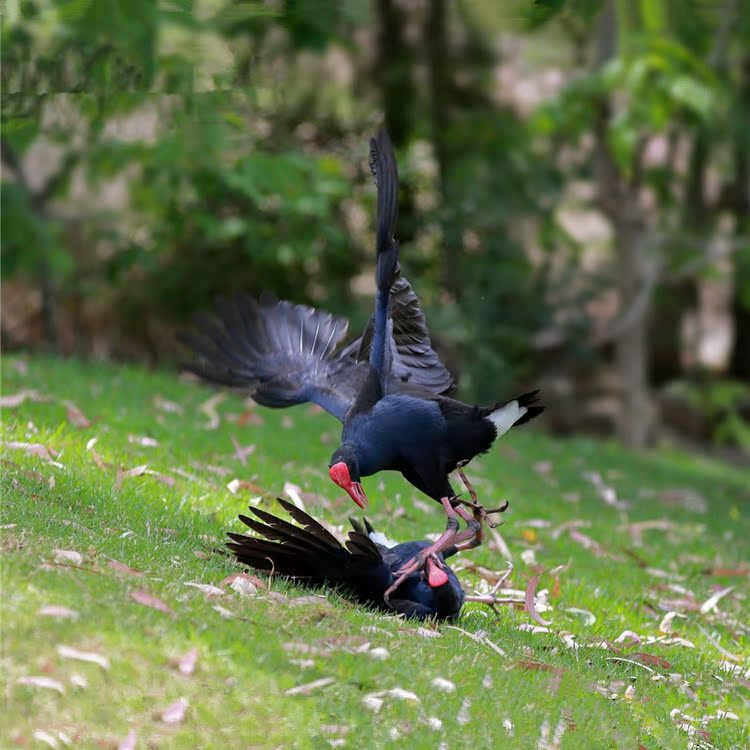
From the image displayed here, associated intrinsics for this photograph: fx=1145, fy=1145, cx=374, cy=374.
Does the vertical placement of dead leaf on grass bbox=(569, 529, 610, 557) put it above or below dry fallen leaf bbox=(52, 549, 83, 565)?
below

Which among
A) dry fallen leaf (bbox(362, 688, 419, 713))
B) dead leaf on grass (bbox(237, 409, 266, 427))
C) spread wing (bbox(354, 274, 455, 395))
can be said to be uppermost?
spread wing (bbox(354, 274, 455, 395))

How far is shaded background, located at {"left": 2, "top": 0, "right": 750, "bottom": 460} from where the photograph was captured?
36.3 ft

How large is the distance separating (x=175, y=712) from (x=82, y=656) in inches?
12.4

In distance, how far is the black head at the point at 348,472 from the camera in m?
4.35

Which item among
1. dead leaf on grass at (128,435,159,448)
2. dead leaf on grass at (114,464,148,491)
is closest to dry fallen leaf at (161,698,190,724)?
dead leaf on grass at (114,464,148,491)

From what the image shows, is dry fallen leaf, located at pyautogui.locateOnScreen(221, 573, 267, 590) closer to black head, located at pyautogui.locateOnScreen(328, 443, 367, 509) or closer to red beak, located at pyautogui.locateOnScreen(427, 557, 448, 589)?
black head, located at pyautogui.locateOnScreen(328, 443, 367, 509)

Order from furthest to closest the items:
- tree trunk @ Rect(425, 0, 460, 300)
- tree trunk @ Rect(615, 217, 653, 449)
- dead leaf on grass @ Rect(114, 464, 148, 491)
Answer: tree trunk @ Rect(425, 0, 460, 300), tree trunk @ Rect(615, 217, 653, 449), dead leaf on grass @ Rect(114, 464, 148, 491)


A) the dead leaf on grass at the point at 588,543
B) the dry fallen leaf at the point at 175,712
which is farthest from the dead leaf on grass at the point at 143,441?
the dry fallen leaf at the point at 175,712

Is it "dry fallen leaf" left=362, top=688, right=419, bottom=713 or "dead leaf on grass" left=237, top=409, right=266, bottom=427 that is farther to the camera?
"dead leaf on grass" left=237, top=409, right=266, bottom=427

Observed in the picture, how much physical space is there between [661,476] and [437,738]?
7.65 metres

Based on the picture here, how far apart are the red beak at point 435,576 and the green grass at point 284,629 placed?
0.59ft

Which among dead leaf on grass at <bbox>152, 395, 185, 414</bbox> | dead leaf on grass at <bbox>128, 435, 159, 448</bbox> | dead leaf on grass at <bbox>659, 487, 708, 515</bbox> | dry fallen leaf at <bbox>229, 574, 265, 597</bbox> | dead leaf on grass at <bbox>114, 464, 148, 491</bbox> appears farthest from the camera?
dead leaf on grass at <bbox>659, 487, 708, 515</bbox>

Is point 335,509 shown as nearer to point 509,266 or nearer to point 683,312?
point 509,266

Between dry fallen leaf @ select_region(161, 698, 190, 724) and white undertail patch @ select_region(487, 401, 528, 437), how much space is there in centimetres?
179
